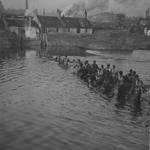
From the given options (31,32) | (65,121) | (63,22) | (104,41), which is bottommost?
(65,121)

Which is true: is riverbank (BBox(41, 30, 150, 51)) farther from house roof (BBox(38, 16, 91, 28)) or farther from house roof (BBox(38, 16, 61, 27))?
house roof (BBox(38, 16, 91, 28))

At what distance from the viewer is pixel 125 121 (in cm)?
1803

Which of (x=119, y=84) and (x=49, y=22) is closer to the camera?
(x=119, y=84)

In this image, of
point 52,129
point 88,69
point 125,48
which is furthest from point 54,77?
point 125,48

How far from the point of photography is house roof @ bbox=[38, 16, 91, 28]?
321ft

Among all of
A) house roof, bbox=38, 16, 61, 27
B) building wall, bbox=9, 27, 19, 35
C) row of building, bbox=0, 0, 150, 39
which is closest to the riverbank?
row of building, bbox=0, 0, 150, 39

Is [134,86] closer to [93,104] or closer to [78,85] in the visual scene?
[93,104]

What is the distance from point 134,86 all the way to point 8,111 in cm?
1023

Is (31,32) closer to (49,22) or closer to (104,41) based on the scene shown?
(49,22)

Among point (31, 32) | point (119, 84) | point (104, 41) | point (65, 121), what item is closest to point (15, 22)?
point (31, 32)

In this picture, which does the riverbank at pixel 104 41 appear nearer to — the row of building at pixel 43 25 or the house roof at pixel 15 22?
the row of building at pixel 43 25

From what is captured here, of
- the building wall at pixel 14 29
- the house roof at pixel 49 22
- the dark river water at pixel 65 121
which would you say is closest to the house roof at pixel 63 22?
the house roof at pixel 49 22

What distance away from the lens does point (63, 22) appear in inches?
3962

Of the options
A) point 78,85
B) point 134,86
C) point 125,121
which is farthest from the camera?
point 78,85
